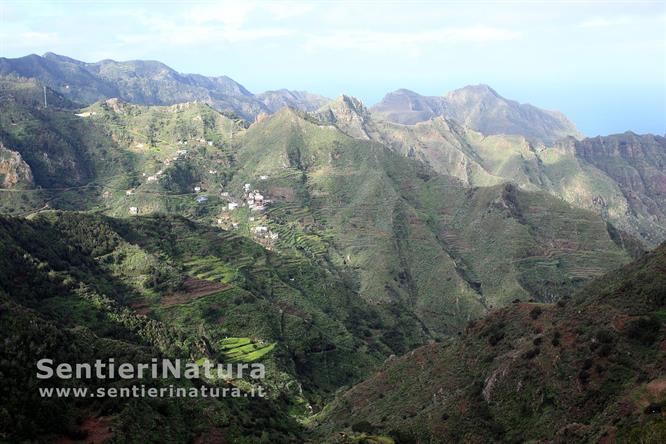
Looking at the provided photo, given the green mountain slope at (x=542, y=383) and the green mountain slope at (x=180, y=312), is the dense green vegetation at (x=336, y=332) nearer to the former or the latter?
the green mountain slope at (x=542, y=383)

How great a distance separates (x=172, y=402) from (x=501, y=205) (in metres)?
172

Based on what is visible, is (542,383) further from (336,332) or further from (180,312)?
(180,312)

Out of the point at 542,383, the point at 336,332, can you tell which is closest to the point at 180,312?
the point at 336,332

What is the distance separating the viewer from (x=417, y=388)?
70000 millimetres

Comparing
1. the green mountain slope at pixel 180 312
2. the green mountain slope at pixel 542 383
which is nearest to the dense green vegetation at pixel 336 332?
the green mountain slope at pixel 542 383

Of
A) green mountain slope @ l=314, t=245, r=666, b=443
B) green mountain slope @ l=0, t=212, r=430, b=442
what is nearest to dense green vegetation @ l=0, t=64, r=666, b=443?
green mountain slope @ l=314, t=245, r=666, b=443

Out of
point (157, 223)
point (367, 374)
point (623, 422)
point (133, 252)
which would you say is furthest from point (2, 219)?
point (623, 422)

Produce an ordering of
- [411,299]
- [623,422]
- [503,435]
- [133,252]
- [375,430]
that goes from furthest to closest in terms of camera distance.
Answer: [411,299] < [133,252] < [375,430] < [503,435] < [623,422]

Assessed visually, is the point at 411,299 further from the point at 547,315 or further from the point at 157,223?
the point at 547,315

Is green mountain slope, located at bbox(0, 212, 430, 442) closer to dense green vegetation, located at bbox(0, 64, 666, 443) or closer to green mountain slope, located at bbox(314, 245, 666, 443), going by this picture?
dense green vegetation, located at bbox(0, 64, 666, 443)

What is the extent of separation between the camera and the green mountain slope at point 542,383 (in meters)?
42.9

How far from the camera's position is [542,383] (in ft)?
171

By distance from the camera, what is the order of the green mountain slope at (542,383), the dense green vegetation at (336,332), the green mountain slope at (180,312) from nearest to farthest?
the green mountain slope at (542,383), the dense green vegetation at (336,332), the green mountain slope at (180,312)

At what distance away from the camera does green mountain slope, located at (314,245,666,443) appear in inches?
1688
